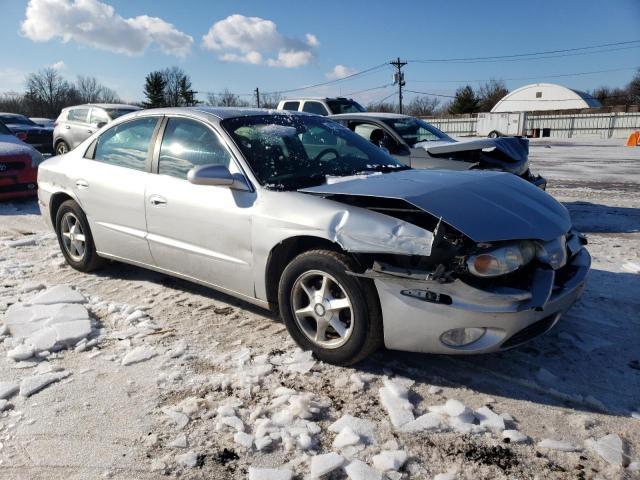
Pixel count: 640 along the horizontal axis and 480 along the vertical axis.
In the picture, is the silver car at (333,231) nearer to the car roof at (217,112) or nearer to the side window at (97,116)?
the car roof at (217,112)

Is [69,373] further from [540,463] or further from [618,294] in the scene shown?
[618,294]

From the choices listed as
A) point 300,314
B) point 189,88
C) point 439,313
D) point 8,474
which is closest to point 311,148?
point 300,314

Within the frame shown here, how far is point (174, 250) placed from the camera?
12.8 feet

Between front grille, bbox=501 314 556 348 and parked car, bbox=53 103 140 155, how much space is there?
41.1 ft

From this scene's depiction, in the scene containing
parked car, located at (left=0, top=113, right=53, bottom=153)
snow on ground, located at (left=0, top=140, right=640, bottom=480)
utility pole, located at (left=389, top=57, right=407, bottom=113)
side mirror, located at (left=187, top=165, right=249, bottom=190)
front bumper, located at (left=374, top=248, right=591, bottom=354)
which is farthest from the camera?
utility pole, located at (left=389, top=57, right=407, bottom=113)

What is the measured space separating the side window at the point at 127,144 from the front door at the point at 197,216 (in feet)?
0.79

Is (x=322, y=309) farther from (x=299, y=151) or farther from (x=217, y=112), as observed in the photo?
(x=217, y=112)

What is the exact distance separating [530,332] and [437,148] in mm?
4344

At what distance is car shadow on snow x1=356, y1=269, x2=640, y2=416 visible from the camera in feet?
9.12

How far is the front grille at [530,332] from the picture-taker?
2.79 meters

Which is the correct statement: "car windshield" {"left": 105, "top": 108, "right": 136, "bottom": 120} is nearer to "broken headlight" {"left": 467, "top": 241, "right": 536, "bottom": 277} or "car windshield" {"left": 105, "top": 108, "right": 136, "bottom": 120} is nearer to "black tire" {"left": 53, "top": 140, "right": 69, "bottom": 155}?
"black tire" {"left": 53, "top": 140, "right": 69, "bottom": 155}

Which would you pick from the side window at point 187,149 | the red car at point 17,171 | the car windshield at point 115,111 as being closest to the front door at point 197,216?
the side window at point 187,149

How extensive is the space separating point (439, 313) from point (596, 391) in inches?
38.5

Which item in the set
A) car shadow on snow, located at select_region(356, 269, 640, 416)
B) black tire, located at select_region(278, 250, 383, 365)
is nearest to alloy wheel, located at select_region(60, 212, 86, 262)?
black tire, located at select_region(278, 250, 383, 365)
